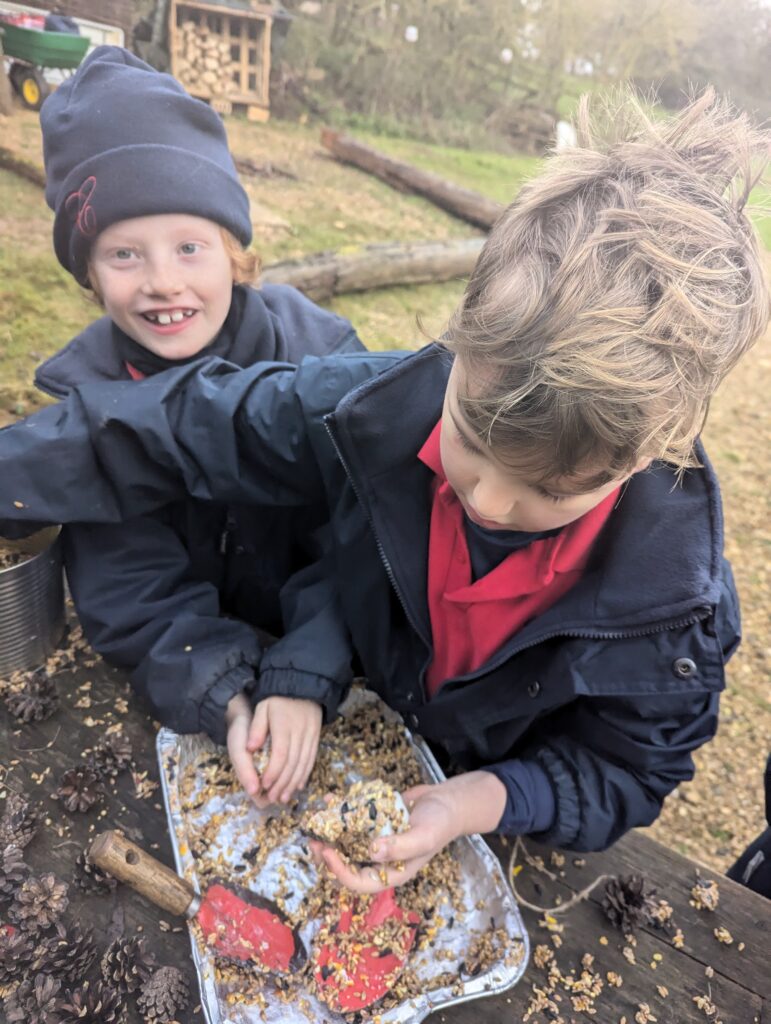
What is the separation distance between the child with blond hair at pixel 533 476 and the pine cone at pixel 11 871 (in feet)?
1.61

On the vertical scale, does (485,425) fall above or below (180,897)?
above

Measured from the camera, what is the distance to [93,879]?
1172 mm

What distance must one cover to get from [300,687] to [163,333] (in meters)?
0.88

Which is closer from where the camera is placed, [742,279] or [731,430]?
[742,279]

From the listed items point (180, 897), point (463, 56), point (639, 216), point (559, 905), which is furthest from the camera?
point (463, 56)

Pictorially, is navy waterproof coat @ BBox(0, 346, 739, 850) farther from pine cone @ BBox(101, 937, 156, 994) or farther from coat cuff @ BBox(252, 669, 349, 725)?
pine cone @ BBox(101, 937, 156, 994)

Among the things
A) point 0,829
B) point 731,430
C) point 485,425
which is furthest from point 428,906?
point 731,430

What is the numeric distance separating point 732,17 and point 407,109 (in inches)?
78.9

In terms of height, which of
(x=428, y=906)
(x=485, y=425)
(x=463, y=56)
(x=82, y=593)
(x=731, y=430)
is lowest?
(x=731, y=430)

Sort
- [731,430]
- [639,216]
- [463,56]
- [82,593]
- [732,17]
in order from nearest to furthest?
[639,216], [82,593], [732,17], [463,56], [731,430]

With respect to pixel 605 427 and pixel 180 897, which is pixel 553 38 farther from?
pixel 180 897

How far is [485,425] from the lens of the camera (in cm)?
100

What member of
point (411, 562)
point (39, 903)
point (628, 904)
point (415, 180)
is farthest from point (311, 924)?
point (415, 180)

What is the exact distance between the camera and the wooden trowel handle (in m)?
1.10
